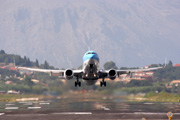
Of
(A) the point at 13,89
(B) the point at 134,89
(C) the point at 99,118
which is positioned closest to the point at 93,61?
(C) the point at 99,118

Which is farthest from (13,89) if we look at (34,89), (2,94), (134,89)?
(134,89)

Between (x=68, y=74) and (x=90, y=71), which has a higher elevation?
(x=90, y=71)

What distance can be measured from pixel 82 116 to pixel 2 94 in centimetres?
5779

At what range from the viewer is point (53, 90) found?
232 ft

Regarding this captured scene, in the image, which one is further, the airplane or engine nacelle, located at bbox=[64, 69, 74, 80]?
engine nacelle, located at bbox=[64, 69, 74, 80]

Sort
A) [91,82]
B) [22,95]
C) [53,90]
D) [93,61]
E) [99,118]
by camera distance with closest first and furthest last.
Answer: [99,118]
[93,61]
[91,82]
[53,90]
[22,95]

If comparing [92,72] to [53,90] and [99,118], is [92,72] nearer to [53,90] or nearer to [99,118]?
[99,118]

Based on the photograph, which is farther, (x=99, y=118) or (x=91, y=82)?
(x=91, y=82)

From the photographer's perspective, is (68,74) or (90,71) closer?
(90,71)

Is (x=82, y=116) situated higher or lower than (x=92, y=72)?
lower

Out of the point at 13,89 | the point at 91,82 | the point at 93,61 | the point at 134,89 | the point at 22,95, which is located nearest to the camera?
the point at 93,61

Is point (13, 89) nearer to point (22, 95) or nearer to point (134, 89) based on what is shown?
point (22, 95)

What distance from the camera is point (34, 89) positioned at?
255 ft

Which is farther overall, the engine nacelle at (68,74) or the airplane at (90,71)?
the engine nacelle at (68,74)
